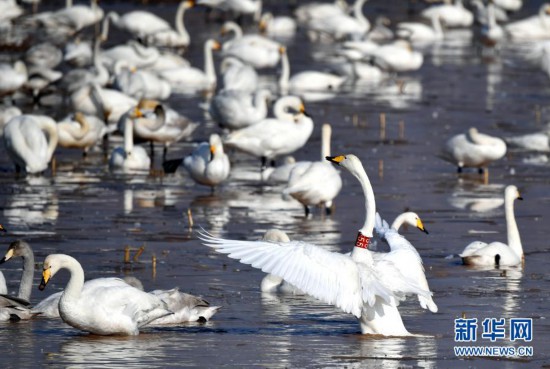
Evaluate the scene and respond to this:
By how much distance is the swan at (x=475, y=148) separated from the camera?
1866 cm

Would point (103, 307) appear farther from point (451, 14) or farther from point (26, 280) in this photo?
point (451, 14)

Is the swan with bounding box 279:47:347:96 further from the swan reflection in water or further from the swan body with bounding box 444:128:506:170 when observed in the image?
the swan reflection in water

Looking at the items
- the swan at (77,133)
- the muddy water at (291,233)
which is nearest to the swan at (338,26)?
the muddy water at (291,233)

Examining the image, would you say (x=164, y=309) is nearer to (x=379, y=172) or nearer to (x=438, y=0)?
(x=379, y=172)

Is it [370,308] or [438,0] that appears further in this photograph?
[438,0]

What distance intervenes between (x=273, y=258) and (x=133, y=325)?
1137mm

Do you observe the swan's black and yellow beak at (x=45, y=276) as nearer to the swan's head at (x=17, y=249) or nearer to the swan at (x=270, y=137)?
the swan's head at (x=17, y=249)

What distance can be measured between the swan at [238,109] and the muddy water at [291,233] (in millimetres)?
563

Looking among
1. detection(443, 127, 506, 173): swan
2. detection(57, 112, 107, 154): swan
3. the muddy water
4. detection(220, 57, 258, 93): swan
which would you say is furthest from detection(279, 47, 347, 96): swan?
detection(443, 127, 506, 173): swan

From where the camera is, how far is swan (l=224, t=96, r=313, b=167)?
62.9 ft

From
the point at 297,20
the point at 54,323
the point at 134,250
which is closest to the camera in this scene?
the point at 54,323

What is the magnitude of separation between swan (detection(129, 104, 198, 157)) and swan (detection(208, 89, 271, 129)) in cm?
120

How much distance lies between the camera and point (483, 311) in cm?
1129

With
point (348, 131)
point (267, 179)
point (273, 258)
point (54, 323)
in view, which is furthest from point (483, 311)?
point (348, 131)
